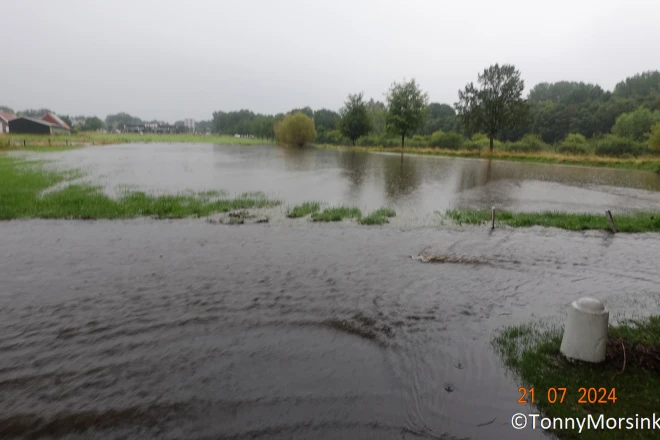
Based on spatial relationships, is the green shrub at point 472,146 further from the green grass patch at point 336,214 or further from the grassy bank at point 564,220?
the green grass patch at point 336,214

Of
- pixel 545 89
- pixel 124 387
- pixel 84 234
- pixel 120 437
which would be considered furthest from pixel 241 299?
pixel 545 89

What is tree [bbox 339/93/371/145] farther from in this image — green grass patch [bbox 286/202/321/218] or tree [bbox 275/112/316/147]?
green grass patch [bbox 286/202/321/218]

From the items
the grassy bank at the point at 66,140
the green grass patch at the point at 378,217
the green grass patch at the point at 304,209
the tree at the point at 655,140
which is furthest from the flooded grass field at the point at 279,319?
the grassy bank at the point at 66,140

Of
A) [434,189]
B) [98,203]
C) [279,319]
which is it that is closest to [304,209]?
[98,203]

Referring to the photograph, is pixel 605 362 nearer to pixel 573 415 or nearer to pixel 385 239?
pixel 573 415

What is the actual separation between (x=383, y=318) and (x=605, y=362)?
8.99ft

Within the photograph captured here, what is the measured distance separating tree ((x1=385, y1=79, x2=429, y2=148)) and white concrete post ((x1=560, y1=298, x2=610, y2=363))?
56912 millimetres

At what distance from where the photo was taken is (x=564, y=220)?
12008 millimetres

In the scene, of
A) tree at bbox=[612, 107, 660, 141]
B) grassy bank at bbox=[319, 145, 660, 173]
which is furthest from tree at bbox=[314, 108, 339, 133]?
tree at bbox=[612, 107, 660, 141]

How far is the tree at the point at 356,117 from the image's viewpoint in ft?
225

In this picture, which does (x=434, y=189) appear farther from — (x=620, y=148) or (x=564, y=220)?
(x=620, y=148)

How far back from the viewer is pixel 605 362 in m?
4.04

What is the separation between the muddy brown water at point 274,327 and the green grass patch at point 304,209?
9.32 feet

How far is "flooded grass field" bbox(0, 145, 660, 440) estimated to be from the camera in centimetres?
370
